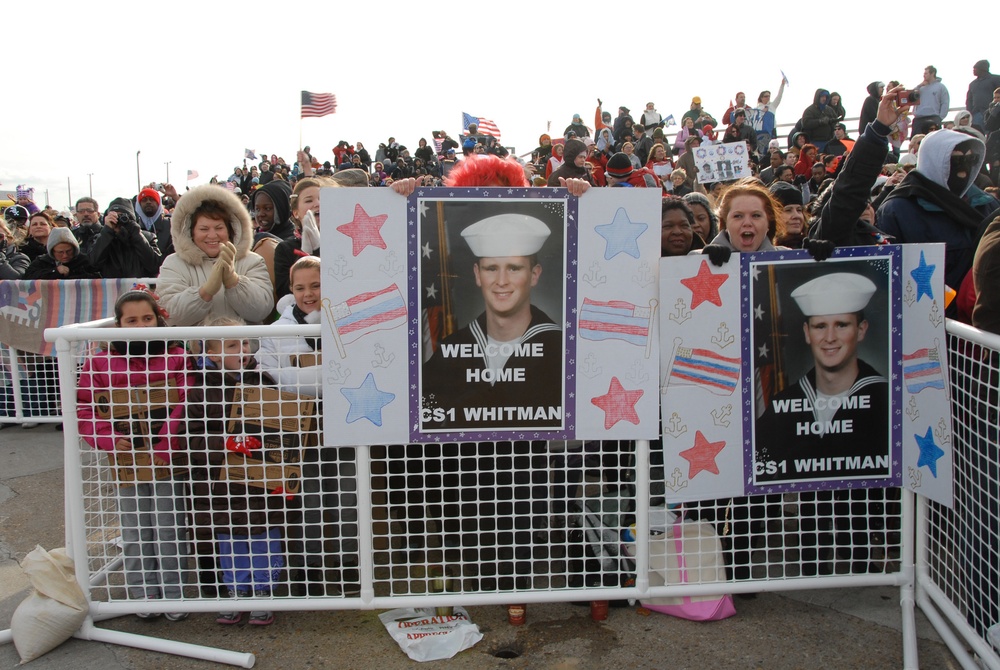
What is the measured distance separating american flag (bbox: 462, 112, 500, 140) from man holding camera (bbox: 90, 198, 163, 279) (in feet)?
51.3

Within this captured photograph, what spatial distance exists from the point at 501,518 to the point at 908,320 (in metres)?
2.01

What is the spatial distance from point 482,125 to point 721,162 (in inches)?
487

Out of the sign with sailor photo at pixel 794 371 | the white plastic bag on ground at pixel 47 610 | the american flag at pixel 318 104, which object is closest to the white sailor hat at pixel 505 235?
the sign with sailor photo at pixel 794 371

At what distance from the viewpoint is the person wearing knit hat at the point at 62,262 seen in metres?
6.95

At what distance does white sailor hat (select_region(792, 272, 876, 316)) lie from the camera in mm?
3285

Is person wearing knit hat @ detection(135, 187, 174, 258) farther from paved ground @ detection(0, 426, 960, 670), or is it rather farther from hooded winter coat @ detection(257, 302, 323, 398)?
hooded winter coat @ detection(257, 302, 323, 398)

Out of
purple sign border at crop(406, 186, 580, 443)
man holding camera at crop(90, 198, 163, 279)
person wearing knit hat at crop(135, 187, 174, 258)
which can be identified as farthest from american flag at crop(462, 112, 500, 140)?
purple sign border at crop(406, 186, 580, 443)

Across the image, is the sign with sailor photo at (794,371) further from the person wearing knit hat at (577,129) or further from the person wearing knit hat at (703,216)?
the person wearing knit hat at (577,129)

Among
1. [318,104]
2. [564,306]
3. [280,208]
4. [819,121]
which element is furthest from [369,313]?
[318,104]

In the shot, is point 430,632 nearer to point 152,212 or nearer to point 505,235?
point 505,235

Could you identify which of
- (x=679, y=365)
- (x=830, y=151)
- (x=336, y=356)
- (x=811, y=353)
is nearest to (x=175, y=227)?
(x=336, y=356)

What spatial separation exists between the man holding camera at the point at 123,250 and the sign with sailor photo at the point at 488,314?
15.4 feet

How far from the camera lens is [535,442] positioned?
3.48 m

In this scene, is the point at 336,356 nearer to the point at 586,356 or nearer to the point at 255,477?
the point at 255,477
